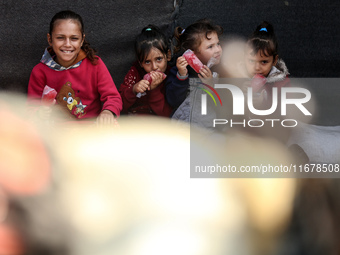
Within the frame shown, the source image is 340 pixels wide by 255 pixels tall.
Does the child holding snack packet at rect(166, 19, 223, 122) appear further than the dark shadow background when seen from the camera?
No

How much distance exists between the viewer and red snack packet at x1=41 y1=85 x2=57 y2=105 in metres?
1.54

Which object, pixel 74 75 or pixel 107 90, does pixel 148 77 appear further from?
pixel 74 75

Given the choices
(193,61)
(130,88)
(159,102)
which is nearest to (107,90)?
(130,88)

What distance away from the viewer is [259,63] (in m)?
1.56

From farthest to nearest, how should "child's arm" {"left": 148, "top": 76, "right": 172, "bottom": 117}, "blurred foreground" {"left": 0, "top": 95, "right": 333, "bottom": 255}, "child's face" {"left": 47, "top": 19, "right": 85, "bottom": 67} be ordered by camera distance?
"child's arm" {"left": 148, "top": 76, "right": 172, "bottom": 117} → "child's face" {"left": 47, "top": 19, "right": 85, "bottom": 67} → "blurred foreground" {"left": 0, "top": 95, "right": 333, "bottom": 255}

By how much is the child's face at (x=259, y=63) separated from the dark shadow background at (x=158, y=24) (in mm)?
165

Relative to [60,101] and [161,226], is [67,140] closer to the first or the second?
[60,101]

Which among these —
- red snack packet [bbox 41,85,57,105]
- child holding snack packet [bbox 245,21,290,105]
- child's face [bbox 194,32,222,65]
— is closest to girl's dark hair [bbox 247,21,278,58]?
child holding snack packet [bbox 245,21,290,105]

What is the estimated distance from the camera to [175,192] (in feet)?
4.96

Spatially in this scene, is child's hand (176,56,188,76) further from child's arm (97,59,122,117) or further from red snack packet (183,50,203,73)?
child's arm (97,59,122,117)

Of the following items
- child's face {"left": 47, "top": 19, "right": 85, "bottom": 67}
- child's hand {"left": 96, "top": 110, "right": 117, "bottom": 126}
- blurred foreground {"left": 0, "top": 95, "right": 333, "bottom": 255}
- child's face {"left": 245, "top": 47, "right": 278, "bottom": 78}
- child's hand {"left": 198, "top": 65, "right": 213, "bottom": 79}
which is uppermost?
child's face {"left": 47, "top": 19, "right": 85, "bottom": 67}

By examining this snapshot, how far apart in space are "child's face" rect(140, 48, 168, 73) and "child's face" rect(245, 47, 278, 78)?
0.28 meters

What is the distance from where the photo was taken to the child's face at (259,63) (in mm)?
1560

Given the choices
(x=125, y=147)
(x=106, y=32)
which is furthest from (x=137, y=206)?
(x=106, y=32)
